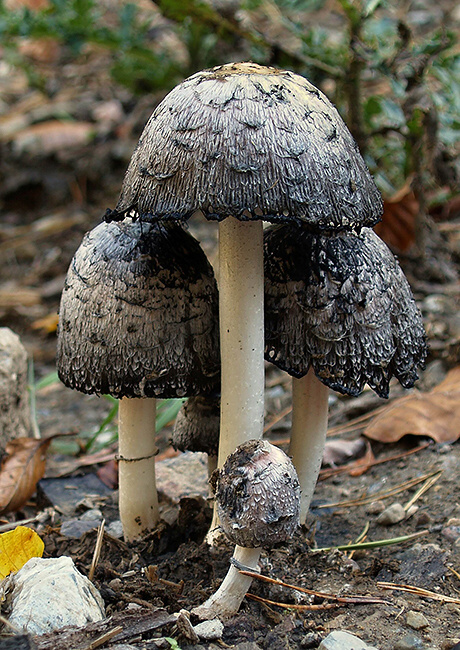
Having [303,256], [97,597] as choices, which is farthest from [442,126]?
[97,597]

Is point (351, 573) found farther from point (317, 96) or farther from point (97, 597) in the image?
point (317, 96)

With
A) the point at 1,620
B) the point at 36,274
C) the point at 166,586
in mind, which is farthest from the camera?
the point at 36,274

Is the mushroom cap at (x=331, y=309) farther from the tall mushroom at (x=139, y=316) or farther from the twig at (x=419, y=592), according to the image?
the twig at (x=419, y=592)

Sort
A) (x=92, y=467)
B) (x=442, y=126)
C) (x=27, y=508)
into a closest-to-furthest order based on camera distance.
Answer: (x=27, y=508) → (x=92, y=467) → (x=442, y=126)

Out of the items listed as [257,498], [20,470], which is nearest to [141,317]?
[257,498]

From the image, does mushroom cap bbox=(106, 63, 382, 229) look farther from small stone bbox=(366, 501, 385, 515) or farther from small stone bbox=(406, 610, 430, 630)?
small stone bbox=(366, 501, 385, 515)

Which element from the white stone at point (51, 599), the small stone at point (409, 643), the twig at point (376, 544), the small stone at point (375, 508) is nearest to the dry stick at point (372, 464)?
the small stone at point (375, 508)
